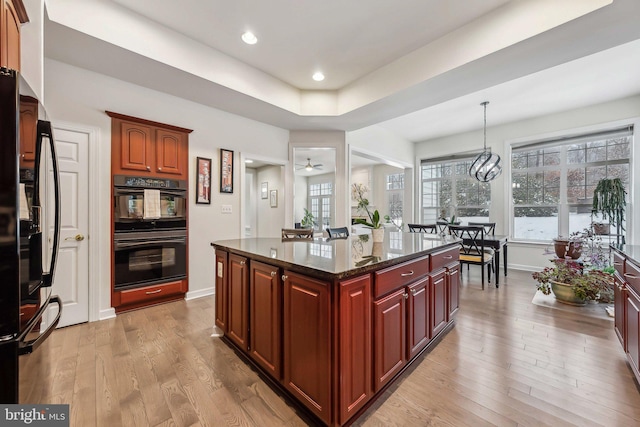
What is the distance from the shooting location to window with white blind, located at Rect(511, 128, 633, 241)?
4.42 metres

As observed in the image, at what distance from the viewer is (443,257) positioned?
2336 mm

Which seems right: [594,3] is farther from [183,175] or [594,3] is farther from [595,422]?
[183,175]

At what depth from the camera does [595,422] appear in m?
1.46

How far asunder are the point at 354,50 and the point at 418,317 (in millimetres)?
2910

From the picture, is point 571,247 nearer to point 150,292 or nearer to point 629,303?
point 629,303

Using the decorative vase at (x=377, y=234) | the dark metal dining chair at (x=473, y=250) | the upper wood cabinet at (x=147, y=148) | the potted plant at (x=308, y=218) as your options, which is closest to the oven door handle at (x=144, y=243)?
the upper wood cabinet at (x=147, y=148)

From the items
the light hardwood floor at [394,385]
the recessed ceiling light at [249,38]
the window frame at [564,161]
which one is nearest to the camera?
the light hardwood floor at [394,385]

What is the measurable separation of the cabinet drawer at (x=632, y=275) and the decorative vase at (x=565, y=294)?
167 centimetres

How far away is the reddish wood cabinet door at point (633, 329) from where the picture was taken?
1654mm

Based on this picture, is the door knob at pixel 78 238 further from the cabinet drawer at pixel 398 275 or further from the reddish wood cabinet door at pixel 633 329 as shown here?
the reddish wood cabinet door at pixel 633 329

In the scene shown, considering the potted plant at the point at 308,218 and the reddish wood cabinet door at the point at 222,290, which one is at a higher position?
the potted plant at the point at 308,218

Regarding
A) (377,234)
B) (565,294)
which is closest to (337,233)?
(377,234)

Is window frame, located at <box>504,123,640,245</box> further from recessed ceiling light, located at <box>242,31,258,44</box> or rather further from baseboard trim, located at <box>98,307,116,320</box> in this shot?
baseboard trim, located at <box>98,307,116,320</box>

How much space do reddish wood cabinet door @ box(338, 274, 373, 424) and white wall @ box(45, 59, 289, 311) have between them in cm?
285
